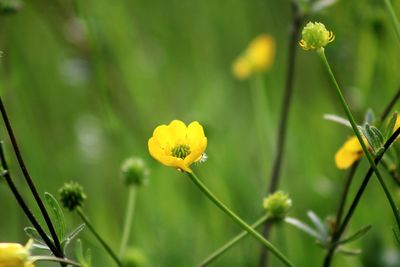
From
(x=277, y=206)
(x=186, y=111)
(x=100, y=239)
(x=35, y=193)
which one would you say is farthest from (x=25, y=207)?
(x=186, y=111)

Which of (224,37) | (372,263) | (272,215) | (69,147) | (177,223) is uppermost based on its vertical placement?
(224,37)

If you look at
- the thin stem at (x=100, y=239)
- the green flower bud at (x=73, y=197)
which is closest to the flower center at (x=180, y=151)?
the thin stem at (x=100, y=239)

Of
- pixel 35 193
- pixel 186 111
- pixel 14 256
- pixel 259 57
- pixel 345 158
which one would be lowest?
pixel 14 256

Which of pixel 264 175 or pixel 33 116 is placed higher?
pixel 33 116

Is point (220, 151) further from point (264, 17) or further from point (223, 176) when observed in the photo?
point (264, 17)

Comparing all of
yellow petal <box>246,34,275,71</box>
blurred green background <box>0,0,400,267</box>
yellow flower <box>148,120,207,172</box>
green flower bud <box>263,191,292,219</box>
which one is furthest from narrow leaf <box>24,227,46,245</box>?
yellow petal <box>246,34,275,71</box>

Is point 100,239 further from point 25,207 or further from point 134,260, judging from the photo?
point 134,260

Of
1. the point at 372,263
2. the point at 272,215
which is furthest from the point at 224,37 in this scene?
the point at 272,215
